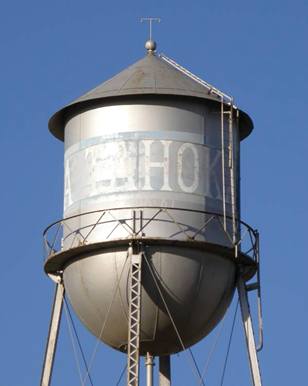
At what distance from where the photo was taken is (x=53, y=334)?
45.2 m

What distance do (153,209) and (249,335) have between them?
3.37 m

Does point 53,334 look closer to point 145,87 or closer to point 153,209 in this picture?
point 153,209

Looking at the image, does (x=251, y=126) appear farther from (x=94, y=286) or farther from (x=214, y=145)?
(x=94, y=286)

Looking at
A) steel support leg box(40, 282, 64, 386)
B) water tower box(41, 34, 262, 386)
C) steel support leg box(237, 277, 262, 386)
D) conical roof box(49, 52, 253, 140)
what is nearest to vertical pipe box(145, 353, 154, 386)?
water tower box(41, 34, 262, 386)

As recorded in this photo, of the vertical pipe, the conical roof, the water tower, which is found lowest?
the vertical pipe

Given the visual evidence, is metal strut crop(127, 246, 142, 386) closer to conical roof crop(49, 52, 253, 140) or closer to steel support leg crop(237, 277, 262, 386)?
steel support leg crop(237, 277, 262, 386)

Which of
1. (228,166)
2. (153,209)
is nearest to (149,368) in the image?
(153,209)

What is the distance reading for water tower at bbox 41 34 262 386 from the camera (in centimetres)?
4356

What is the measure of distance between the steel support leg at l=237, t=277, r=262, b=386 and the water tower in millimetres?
21

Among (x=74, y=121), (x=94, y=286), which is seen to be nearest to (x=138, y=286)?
(x=94, y=286)

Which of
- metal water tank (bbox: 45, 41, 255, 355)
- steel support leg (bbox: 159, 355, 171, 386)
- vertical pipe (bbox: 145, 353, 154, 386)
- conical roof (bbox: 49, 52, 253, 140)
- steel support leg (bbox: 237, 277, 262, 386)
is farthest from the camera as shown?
steel support leg (bbox: 159, 355, 171, 386)

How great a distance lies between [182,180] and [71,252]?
2.71 m

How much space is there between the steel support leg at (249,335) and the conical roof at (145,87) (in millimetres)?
3588

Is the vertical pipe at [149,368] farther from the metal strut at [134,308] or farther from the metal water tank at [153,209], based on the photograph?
the metal strut at [134,308]
